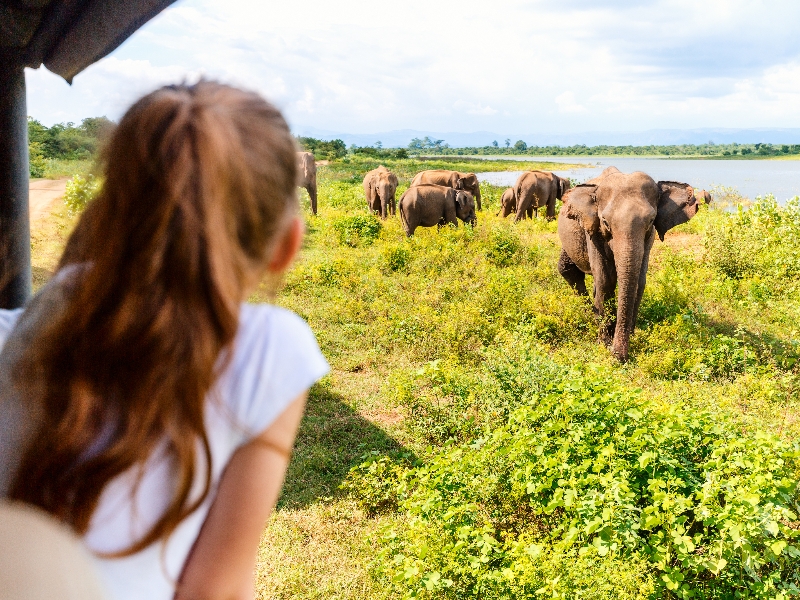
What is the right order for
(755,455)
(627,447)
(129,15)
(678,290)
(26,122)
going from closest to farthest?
(129,15) → (26,122) → (755,455) → (627,447) → (678,290)

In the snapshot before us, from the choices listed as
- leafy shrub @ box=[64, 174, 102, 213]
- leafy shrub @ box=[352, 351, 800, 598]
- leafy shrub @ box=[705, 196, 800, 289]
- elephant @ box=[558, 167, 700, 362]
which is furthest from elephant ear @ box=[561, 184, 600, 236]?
leafy shrub @ box=[64, 174, 102, 213]

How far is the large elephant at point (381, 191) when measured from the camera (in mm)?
18562

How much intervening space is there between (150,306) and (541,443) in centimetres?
377

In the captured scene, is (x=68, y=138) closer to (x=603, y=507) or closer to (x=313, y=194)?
(x=603, y=507)

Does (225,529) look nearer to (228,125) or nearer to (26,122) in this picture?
(228,125)

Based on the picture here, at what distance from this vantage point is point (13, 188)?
268cm

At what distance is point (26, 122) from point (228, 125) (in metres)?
2.23

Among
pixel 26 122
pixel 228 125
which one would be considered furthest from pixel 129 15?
pixel 228 125

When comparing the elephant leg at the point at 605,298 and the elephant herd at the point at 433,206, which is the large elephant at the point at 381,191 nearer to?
the elephant herd at the point at 433,206

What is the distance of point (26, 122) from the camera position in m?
2.70

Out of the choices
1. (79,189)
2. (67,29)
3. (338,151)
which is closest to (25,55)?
(67,29)

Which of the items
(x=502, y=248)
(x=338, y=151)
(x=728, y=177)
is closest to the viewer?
(x=502, y=248)

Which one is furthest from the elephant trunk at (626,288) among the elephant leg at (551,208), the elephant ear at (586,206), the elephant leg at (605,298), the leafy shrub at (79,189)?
the elephant leg at (551,208)

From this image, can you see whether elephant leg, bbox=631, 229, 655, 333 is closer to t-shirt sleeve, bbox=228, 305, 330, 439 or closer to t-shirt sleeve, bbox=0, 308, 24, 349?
t-shirt sleeve, bbox=228, 305, 330, 439
